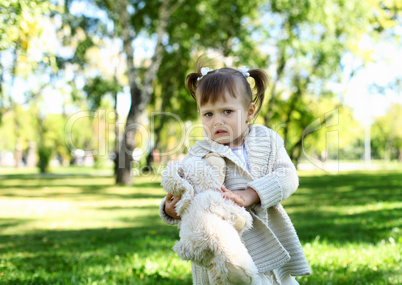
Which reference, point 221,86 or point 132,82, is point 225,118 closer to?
point 221,86

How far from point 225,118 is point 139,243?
144 inches

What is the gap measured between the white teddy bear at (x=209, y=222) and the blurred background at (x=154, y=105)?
1.23 m

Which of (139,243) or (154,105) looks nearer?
(139,243)

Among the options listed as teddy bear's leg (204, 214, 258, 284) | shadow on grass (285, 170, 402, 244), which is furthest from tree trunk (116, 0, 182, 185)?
teddy bear's leg (204, 214, 258, 284)

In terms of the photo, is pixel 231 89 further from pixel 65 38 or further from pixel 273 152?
pixel 65 38

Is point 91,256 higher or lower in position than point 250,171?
lower

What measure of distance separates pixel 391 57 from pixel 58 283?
2382 centimetres

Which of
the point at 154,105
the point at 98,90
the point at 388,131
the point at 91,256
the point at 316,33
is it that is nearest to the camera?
the point at 91,256

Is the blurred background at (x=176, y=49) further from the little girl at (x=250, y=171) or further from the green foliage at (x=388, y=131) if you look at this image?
the green foliage at (x=388, y=131)

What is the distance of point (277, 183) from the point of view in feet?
7.21

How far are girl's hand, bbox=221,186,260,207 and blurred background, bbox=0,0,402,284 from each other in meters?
1.25

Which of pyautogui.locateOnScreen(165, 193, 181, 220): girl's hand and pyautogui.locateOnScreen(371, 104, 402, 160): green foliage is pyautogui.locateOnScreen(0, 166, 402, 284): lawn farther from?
pyautogui.locateOnScreen(371, 104, 402, 160): green foliage

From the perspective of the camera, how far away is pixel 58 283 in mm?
3543

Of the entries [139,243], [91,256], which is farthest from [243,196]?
[139,243]
